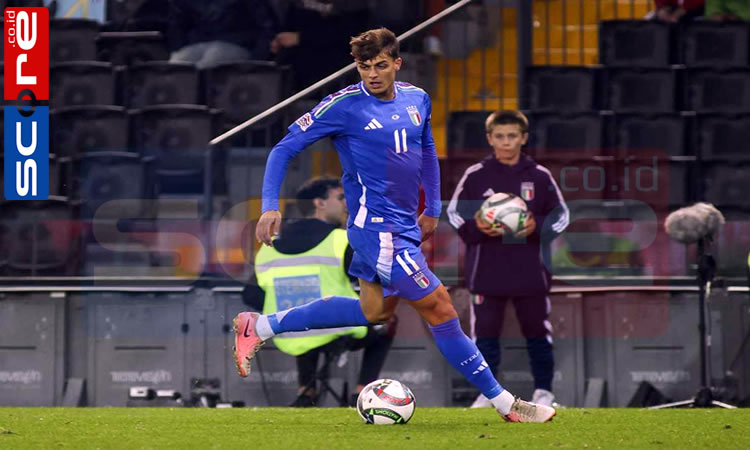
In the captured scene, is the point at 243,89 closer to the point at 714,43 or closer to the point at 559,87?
the point at 559,87

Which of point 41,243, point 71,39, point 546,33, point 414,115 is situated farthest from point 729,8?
point 414,115

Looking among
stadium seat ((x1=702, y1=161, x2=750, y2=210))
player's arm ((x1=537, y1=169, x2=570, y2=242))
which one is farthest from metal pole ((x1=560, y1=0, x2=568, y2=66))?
player's arm ((x1=537, y1=169, x2=570, y2=242))

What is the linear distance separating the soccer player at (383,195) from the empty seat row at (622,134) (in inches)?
199

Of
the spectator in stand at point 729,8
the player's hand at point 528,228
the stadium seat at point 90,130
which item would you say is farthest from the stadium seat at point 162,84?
the spectator in stand at point 729,8

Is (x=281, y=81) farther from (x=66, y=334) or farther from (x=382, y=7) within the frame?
(x=66, y=334)

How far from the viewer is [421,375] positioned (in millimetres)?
9500

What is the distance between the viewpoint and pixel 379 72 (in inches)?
251

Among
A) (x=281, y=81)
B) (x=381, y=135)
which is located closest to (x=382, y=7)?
(x=281, y=81)

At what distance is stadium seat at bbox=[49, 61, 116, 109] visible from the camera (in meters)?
12.4

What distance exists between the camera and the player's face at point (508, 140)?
9.20m

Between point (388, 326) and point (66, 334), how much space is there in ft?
7.16

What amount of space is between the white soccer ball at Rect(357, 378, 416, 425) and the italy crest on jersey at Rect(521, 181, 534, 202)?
2790 mm

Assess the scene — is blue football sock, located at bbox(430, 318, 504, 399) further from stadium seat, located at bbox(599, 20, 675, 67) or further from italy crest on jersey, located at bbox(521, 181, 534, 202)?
stadium seat, located at bbox(599, 20, 675, 67)

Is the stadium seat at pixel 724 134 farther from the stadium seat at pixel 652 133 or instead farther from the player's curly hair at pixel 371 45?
the player's curly hair at pixel 371 45
